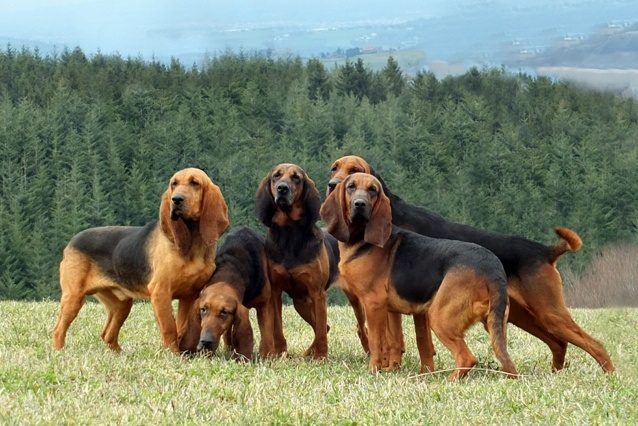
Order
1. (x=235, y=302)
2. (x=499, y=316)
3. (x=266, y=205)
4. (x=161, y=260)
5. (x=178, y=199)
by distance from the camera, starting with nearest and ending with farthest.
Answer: (x=499, y=316)
(x=178, y=199)
(x=235, y=302)
(x=161, y=260)
(x=266, y=205)

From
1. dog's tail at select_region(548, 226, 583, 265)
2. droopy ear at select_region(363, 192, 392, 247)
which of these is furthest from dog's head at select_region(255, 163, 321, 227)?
dog's tail at select_region(548, 226, 583, 265)

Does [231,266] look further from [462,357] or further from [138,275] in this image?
[462,357]

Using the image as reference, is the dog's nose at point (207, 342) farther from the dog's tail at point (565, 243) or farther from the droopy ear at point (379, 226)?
the dog's tail at point (565, 243)

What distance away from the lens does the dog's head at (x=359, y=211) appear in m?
9.75

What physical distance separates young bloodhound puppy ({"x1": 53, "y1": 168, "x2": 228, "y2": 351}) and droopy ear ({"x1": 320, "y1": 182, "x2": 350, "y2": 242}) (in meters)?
1.03

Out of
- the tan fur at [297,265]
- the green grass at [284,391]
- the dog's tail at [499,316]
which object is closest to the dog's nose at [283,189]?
the tan fur at [297,265]

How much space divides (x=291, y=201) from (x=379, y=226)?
4.04ft

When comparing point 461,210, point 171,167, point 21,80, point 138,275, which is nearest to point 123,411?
point 138,275

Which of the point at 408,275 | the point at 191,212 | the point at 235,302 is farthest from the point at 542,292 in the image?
the point at 191,212

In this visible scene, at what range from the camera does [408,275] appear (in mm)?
9484

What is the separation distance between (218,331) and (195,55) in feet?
432

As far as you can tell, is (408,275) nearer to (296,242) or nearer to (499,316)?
(499,316)

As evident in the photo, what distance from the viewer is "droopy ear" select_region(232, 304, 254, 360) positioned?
10.3 m

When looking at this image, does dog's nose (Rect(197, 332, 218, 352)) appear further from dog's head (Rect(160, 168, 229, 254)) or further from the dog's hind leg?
the dog's hind leg
